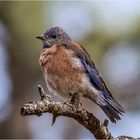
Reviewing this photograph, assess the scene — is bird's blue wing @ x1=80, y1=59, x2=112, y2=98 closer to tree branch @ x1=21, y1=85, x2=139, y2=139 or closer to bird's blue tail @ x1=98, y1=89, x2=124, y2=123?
bird's blue tail @ x1=98, y1=89, x2=124, y2=123

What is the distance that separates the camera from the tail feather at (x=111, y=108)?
292 inches

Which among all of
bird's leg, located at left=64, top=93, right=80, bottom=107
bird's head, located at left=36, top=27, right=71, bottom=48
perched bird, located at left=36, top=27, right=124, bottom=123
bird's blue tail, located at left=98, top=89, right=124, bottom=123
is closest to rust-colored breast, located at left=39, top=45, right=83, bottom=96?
perched bird, located at left=36, top=27, right=124, bottom=123

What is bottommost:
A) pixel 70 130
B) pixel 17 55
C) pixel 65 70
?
pixel 70 130

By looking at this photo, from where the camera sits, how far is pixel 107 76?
514 inches

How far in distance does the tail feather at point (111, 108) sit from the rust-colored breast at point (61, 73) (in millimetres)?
328

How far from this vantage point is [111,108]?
7582 millimetres

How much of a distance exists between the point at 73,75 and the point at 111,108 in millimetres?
688

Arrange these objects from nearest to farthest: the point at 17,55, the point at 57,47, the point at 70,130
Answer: the point at 57,47, the point at 70,130, the point at 17,55

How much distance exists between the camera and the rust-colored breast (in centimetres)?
793

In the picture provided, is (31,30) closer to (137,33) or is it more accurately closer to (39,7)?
(39,7)

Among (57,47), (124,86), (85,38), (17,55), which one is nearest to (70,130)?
(124,86)

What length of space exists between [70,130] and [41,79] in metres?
1.70

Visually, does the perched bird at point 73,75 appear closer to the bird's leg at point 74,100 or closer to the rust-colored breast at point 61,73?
the rust-colored breast at point 61,73

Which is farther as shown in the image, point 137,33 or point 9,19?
point 9,19
